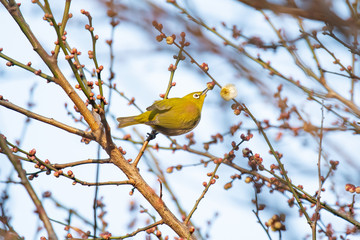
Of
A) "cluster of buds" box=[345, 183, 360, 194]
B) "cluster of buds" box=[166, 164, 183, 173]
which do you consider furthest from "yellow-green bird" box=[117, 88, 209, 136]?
"cluster of buds" box=[345, 183, 360, 194]

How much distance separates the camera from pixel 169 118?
15.8 feet

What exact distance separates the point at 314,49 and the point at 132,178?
228 cm

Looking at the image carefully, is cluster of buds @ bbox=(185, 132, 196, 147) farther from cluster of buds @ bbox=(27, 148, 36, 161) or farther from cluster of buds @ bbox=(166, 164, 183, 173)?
cluster of buds @ bbox=(27, 148, 36, 161)

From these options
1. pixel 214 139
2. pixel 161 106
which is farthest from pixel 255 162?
pixel 161 106

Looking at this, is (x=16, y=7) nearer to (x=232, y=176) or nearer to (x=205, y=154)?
(x=232, y=176)

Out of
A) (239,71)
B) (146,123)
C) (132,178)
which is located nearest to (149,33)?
(239,71)

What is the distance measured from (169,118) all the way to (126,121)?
491 mm

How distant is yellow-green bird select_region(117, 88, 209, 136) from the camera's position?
15.5 feet

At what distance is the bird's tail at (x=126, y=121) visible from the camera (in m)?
4.68

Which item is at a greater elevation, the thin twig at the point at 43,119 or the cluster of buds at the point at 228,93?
the cluster of buds at the point at 228,93

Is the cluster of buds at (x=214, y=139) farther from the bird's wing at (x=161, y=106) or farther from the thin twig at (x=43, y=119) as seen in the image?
the thin twig at (x=43, y=119)

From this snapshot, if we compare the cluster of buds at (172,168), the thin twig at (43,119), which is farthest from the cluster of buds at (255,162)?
the cluster of buds at (172,168)

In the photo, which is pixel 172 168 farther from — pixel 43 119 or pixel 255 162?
pixel 43 119

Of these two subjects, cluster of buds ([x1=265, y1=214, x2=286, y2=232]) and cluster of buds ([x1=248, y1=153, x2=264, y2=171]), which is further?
cluster of buds ([x1=248, y1=153, x2=264, y2=171])
